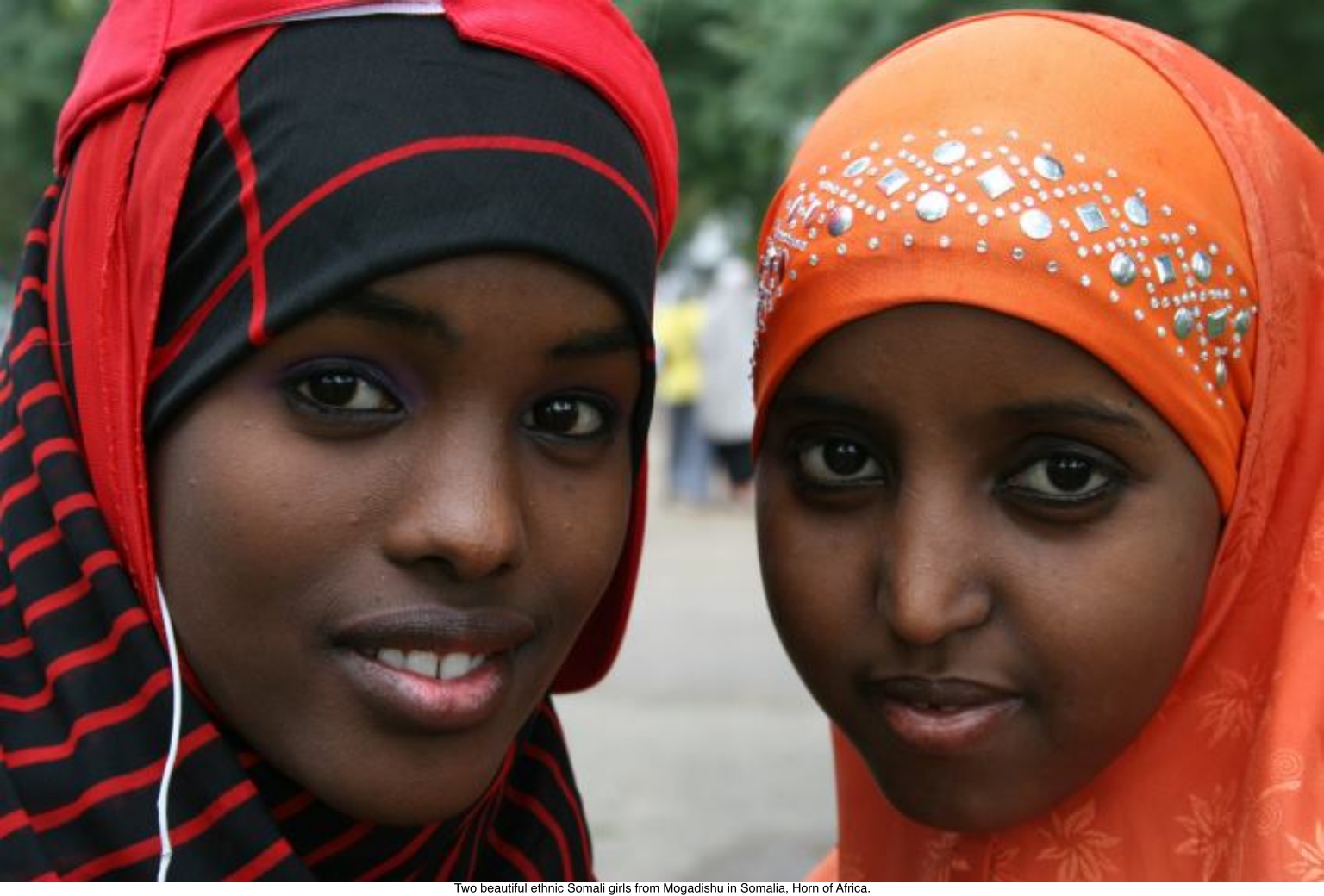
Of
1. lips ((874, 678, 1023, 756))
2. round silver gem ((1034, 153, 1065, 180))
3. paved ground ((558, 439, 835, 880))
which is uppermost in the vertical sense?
round silver gem ((1034, 153, 1065, 180))

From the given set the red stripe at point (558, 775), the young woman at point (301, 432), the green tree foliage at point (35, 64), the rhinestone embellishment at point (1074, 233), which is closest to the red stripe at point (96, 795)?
the young woman at point (301, 432)

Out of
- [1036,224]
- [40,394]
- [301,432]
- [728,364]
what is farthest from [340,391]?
[728,364]

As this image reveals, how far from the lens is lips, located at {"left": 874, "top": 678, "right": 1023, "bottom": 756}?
1.93m

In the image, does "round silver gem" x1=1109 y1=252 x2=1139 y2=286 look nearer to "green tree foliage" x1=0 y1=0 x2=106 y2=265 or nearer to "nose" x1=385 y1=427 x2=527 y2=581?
"nose" x1=385 y1=427 x2=527 y2=581

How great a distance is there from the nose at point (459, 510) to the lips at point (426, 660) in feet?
0.19

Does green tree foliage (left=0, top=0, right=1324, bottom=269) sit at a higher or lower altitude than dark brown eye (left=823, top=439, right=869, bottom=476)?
higher

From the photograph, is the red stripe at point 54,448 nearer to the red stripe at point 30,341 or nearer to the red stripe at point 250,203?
the red stripe at point 30,341

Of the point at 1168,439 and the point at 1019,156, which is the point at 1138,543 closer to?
the point at 1168,439

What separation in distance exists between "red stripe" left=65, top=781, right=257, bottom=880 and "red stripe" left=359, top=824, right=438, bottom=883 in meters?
0.25

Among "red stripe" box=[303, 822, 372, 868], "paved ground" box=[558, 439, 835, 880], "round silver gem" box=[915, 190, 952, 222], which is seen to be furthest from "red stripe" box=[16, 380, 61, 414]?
"paved ground" box=[558, 439, 835, 880]

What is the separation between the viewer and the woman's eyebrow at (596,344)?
181 centimetres
